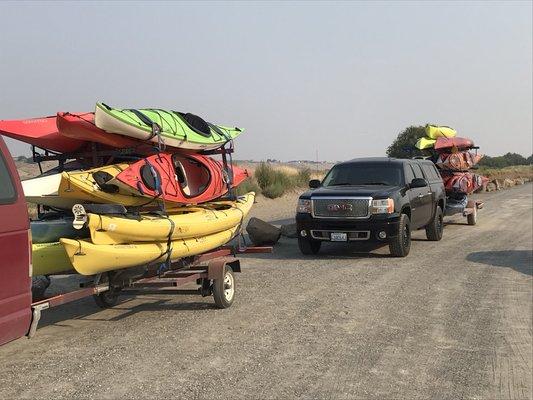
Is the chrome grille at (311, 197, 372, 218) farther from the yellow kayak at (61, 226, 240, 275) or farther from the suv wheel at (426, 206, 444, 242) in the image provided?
the yellow kayak at (61, 226, 240, 275)

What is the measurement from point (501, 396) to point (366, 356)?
124 centimetres

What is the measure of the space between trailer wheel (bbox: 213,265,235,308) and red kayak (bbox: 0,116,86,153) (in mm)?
2471

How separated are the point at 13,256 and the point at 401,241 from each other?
8.15 metres

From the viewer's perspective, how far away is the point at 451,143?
17.4 metres

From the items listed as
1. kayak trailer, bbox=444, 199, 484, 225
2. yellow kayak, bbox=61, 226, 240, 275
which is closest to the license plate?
yellow kayak, bbox=61, 226, 240, 275

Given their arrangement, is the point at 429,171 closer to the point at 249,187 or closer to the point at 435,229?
the point at 435,229

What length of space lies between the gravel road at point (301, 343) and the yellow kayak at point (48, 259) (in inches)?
29.5

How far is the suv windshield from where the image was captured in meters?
12.0

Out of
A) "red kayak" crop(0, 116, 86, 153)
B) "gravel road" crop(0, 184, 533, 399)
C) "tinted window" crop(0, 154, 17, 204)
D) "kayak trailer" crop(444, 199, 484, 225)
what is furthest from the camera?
"kayak trailer" crop(444, 199, 484, 225)

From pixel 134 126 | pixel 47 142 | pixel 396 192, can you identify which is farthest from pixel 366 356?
pixel 396 192

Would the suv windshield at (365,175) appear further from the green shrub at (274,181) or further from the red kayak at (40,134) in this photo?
the green shrub at (274,181)

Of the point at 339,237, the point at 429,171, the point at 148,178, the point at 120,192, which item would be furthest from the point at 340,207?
the point at 120,192

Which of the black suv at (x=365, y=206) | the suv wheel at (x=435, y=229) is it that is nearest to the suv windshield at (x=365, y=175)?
the black suv at (x=365, y=206)

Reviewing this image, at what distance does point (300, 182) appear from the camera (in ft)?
101
